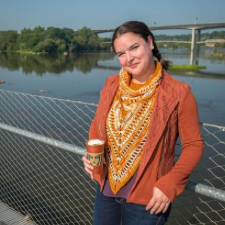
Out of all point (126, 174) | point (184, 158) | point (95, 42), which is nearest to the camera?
point (184, 158)

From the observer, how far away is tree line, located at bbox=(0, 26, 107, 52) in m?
62.8

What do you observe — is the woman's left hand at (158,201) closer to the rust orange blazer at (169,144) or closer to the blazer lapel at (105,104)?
the rust orange blazer at (169,144)

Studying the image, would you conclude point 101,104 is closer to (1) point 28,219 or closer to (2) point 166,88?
(2) point 166,88

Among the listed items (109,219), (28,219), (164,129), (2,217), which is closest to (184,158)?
(164,129)

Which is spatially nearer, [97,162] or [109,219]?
[97,162]

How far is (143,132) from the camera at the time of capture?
3.65ft

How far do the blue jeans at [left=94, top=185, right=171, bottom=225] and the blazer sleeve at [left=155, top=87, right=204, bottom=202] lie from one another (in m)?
0.18

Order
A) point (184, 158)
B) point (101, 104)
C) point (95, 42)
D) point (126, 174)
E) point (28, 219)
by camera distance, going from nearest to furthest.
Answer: point (184, 158) < point (126, 174) < point (101, 104) < point (28, 219) < point (95, 42)

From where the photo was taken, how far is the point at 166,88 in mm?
1095

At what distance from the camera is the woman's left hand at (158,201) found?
103 centimetres

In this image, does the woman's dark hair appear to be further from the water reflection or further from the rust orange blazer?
the water reflection

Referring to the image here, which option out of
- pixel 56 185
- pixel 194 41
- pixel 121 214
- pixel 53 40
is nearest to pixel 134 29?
pixel 121 214

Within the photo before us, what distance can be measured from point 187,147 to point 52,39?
2637 inches

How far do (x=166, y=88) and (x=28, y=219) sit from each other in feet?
5.59
